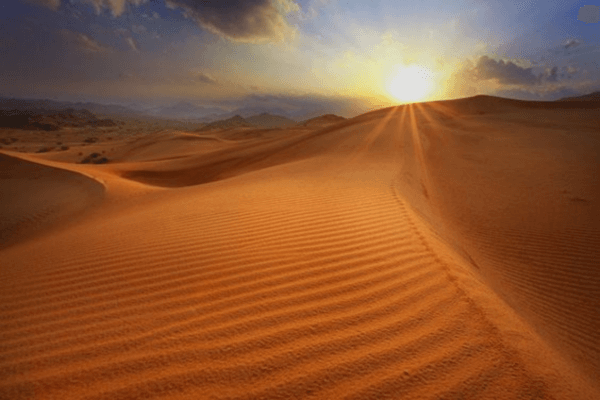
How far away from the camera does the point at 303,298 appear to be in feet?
6.82

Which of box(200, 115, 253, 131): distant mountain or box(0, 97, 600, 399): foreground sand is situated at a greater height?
box(200, 115, 253, 131): distant mountain

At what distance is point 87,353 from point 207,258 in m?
1.21

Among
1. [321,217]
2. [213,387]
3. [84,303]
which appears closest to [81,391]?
[213,387]

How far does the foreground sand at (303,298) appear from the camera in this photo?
1.45 m

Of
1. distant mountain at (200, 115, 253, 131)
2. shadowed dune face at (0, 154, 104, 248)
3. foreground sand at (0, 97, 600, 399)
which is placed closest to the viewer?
foreground sand at (0, 97, 600, 399)

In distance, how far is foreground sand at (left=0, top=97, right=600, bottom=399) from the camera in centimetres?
145

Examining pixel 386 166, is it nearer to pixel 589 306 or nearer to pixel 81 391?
pixel 589 306

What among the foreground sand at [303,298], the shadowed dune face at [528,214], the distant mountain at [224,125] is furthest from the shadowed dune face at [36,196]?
the distant mountain at [224,125]

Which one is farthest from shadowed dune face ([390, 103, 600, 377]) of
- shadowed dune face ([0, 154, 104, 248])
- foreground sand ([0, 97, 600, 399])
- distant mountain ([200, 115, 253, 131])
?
distant mountain ([200, 115, 253, 131])

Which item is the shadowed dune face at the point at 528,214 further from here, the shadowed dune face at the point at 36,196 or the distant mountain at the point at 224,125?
the distant mountain at the point at 224,125

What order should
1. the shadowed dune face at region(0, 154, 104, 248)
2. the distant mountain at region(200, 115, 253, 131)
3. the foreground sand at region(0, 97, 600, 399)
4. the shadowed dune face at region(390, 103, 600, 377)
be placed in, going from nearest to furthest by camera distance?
the foreground sand at region(0, 97, 600, 399), the shadowed dune face at region(390, 103, 600, 377), the shadowed dune face at region(0, 154, 104, 248), the distant mountain at region(200, 115, 253, 131)

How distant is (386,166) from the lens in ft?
25.5

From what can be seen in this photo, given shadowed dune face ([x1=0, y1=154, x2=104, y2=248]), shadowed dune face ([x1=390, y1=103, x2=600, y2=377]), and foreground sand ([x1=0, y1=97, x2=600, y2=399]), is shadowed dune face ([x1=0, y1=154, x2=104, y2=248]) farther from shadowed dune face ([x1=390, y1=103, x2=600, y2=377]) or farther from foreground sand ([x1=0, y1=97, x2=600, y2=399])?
shadowed dune face ([x1=390, y1=103, x2=600, y2=377])

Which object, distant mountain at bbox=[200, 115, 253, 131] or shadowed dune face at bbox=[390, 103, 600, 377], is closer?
shadowed dune face at bbox=[390, 103, 600, 377]
